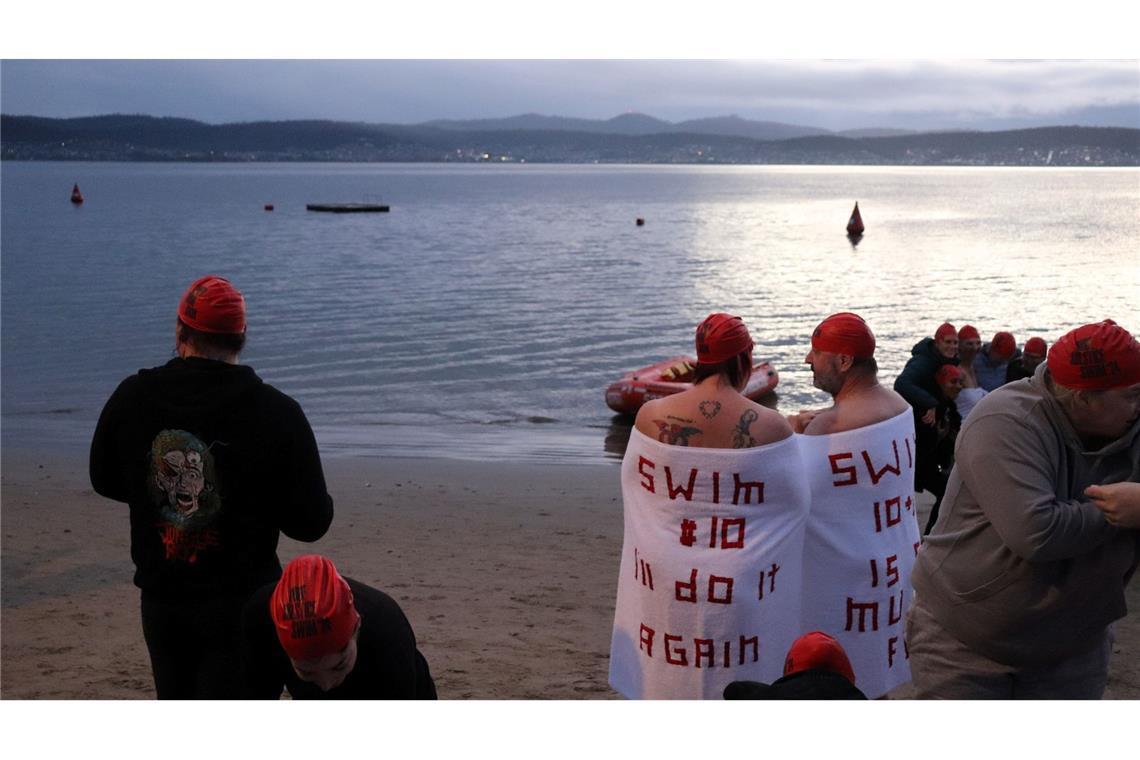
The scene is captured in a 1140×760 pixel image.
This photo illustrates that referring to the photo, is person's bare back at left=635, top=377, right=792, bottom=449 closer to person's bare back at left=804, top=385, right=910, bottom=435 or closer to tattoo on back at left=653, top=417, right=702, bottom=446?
tattoo on back at left=653, top=417, right=702, bottom=446

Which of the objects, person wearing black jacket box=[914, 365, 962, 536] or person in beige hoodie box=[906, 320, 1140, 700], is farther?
person wearing black jacket box=[914, 365, 962, 536]

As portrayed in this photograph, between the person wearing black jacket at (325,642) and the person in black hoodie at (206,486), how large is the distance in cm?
32

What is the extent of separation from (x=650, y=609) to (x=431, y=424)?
14.7 m

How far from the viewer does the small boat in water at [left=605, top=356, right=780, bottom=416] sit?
17.4 m

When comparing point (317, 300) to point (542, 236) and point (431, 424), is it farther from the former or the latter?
point (542, 236)

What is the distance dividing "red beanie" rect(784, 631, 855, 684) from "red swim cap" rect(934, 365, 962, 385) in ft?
14.3

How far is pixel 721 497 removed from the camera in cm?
412

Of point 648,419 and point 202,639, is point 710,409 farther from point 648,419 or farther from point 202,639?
point 202,639

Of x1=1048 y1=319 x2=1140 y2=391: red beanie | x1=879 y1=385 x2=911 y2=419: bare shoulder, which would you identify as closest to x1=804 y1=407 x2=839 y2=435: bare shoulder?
x1=879 y1=385 x2=911 y2=419: bare shoulder

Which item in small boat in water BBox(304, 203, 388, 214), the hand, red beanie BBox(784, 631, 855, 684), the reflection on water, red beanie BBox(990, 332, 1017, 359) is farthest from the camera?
small boat in water BBox(304, 203, 388, 214)

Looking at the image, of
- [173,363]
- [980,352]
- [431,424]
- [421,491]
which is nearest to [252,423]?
[173,363]

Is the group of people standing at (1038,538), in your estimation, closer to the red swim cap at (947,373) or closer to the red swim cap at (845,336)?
the red swim cap at (845,336)

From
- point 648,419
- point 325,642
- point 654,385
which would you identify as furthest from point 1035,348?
point 654,385

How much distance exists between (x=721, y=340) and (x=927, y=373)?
3.82 metres
